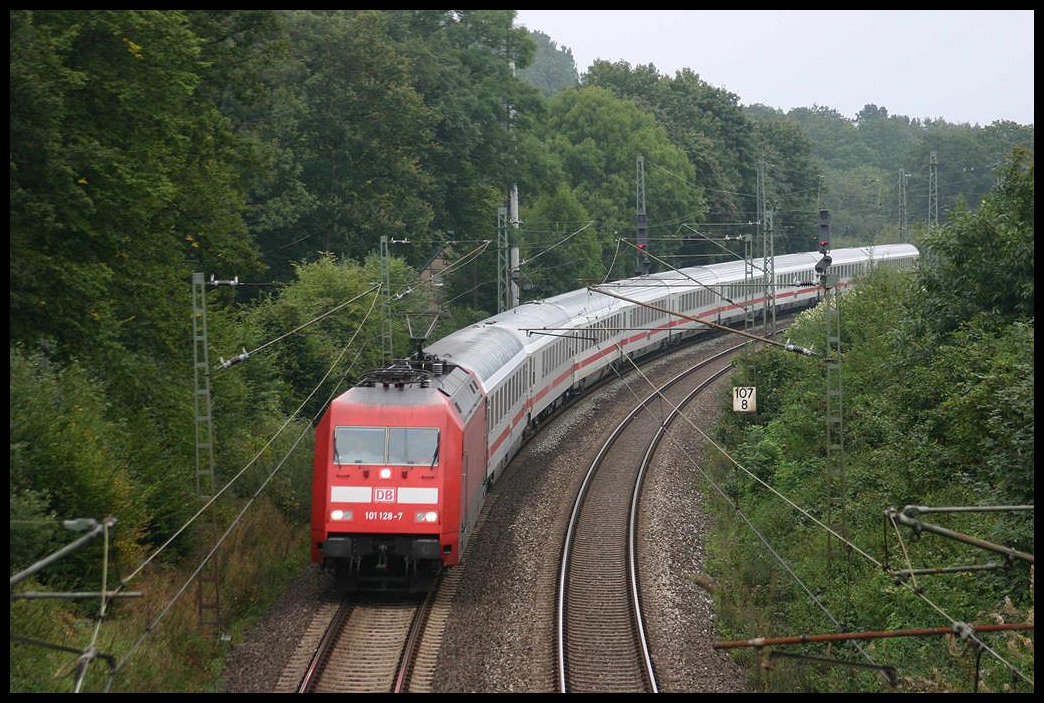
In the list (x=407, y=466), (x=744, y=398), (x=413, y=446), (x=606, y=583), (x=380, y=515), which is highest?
(x=413, y=446)

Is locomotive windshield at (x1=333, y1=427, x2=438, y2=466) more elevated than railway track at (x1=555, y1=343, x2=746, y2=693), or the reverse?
locomotive windshield at (x1=333, y1=427, x2=438, y2=466)

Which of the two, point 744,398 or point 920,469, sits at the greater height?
point 744,398

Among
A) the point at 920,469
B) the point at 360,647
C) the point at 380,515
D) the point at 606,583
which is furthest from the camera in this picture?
the point at 920,469

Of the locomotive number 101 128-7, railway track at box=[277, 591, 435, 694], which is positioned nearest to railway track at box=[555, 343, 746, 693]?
railway track at box=[277, 591, 435, 694]

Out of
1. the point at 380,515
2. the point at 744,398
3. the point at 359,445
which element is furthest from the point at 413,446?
the point at 744,398

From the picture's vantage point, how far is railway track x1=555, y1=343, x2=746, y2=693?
16484 mm

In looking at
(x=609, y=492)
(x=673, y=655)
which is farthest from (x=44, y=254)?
(x=609, y=492)

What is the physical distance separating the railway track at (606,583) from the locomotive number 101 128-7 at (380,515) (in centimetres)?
313

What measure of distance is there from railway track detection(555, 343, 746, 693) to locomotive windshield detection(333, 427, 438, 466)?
3524mm

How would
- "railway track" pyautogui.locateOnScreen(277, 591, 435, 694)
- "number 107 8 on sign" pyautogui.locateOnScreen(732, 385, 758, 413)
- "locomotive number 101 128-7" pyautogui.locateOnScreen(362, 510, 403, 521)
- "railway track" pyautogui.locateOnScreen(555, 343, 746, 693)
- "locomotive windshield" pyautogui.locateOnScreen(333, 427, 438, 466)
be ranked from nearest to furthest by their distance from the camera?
"railway track" pyautogui.locateOnScreen(277, 591, 435, 694)
"railway track" pyautogui.locateOnScreen(555, 343, 746, 693)
"locomotive number 101 128-7" pyautogui.locateOnScreen(362, 510, 403, 521)
"locomotive windshield" pyautogui.locateOnScreen(333, 427, 438, 466)
"number 107 8 on sign" pyautogui.locateOnScreen(732, 385, 758, 413)

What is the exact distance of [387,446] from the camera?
1841 centimetres

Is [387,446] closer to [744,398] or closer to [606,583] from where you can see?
[606,583]

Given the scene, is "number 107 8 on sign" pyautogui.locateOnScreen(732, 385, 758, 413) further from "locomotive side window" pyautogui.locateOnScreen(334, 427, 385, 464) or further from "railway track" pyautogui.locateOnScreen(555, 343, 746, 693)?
"locomotive side window" pyautogui.locateOnScreen(334, 427, 385, 464)

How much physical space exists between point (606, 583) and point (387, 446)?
5.15 m
